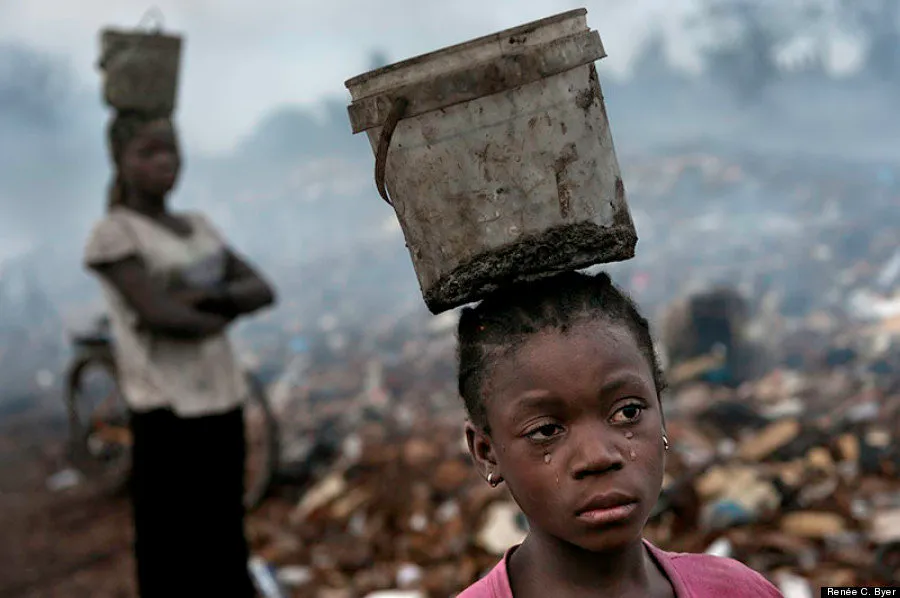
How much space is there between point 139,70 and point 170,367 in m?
1.24

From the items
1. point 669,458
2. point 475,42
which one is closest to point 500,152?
point 475,42

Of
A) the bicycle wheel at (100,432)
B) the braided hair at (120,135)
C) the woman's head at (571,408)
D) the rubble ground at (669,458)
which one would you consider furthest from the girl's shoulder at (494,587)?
the bicycle wheel at (100,432)

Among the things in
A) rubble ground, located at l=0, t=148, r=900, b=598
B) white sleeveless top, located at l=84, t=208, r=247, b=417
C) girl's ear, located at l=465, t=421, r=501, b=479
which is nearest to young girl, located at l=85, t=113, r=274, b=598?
white sleeveless top, located at l=84, t=208, r=247, b=417

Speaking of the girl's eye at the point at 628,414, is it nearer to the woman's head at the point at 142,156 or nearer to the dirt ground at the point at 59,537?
the woman's head at the point at 142,156

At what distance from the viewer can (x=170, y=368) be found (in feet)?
10.7

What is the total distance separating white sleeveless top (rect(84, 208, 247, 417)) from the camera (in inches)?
127

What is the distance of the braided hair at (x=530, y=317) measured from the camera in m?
1.38

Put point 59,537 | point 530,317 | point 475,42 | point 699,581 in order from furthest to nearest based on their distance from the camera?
point 59,537, point 699,581, point 530,317, point 475,42

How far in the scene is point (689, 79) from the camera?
1641cm

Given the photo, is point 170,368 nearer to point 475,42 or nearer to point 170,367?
point 170,367

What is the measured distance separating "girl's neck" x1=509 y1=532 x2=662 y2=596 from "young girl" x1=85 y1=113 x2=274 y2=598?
2.11 metres

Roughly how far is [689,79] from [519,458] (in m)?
16.4

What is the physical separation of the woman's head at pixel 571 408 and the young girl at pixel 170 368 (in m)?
2.11

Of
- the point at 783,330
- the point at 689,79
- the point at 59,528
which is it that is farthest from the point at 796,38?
the point at 59,528
